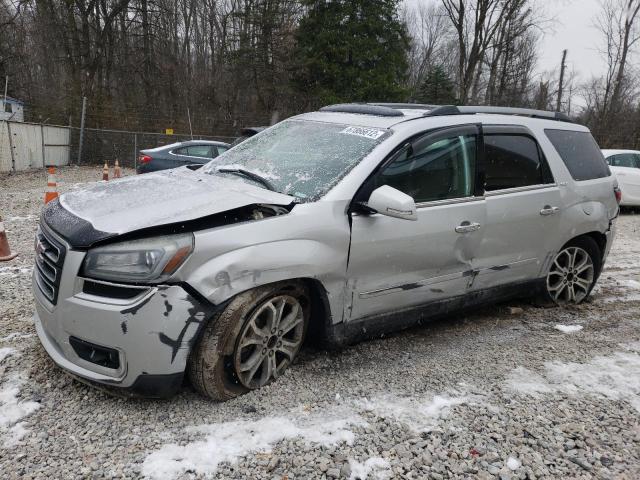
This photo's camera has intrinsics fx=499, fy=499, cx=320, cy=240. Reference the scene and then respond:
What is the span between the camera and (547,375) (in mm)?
3381

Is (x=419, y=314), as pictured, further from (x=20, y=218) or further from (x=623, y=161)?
(x=623, y=161)

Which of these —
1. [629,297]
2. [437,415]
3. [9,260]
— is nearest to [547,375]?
[437,415]

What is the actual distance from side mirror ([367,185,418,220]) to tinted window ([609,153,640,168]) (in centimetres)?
1071

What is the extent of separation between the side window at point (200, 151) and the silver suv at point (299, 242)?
9.78 meters

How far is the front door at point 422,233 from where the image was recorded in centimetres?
309

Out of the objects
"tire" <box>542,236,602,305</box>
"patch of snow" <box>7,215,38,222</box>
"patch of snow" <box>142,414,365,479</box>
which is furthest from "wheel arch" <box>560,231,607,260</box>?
"patch of snow" <box>7,215,38,222</box>

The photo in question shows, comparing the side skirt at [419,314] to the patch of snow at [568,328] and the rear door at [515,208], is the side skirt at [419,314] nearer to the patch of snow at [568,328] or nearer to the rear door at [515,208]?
the rear door at [515,208]

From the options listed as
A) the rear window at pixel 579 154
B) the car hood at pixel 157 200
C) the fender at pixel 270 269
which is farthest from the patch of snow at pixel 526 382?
the rear window at pixel 579 154

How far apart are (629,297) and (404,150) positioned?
3.54 m

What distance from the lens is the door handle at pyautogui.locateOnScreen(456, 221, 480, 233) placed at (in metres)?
3.49

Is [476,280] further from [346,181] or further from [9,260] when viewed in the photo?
[9,260]

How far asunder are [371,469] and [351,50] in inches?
948

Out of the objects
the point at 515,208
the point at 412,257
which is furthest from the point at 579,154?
the point at 412,257

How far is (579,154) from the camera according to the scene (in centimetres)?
456
